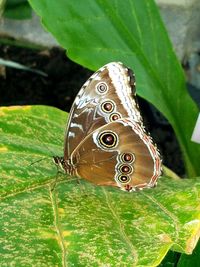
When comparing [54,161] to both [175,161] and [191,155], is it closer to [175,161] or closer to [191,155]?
[191,155]

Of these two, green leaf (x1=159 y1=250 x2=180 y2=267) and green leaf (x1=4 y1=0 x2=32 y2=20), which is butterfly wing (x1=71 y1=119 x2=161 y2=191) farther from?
green leaf (x1=4 y1=0 x2=32 y2=20)

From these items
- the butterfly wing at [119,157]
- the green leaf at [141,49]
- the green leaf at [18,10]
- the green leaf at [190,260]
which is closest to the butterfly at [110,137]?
the butterfly wing at [119,157]

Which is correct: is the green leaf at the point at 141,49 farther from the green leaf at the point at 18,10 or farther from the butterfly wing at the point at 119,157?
the green leaf at the point at 18,10

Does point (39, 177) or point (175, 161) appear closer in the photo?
point (39, 177)

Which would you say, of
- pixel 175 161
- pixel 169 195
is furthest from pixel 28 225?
pixel 175 161

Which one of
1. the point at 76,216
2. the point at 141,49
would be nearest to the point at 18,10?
the point at 141,49

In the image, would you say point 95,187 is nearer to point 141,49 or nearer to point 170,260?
point 170,260
